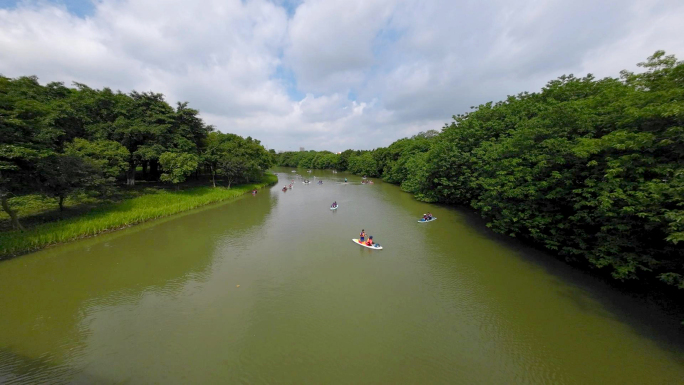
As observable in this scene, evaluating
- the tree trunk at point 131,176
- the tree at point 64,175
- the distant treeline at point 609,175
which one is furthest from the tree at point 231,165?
the distant treeline at point 609,175

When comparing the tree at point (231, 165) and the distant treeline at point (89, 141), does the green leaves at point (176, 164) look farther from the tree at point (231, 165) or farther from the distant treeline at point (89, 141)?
the tree at point (231, 165)

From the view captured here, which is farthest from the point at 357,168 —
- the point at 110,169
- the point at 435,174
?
the point at 110,169

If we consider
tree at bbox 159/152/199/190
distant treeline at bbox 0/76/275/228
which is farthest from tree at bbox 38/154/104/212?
tree at bbox 159/152/199/190

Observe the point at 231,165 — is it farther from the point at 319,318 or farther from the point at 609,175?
the point at 609,175

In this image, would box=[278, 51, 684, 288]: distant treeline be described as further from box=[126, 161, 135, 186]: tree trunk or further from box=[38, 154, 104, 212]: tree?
box=[126, 161, 135, 186]: tree trunk

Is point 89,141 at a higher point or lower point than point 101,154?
higher

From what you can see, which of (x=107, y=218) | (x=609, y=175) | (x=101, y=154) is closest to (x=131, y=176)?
(x=101, y=154)
